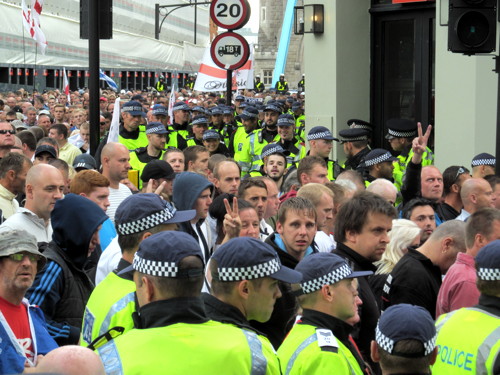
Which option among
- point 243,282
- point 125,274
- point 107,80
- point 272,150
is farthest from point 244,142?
point 107,80

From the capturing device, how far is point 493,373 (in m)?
4.95

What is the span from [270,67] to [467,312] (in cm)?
10428

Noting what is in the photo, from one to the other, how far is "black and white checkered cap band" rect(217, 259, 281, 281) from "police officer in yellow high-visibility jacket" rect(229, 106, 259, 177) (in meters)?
10.3

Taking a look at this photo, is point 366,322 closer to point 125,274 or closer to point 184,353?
point 125,274

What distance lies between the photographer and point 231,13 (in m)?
13.8

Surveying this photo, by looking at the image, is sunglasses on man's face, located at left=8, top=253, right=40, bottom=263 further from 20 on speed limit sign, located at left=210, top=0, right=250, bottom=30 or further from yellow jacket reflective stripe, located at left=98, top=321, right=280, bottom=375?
20 on speed limit sign, located at left=210, top=0, right=250, bottom=30

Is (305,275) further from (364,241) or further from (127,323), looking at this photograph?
(364,241)

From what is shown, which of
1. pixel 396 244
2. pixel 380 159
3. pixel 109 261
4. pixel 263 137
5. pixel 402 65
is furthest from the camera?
pixel 402 65

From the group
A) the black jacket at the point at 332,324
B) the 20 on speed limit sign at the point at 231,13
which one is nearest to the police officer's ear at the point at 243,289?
the black jacket at the point at 332,324

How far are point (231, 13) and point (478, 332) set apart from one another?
30.5 ft

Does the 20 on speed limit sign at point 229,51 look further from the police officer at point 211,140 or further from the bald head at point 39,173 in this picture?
the bald head at point 39,173

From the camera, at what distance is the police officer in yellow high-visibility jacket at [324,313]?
4684 millimetres

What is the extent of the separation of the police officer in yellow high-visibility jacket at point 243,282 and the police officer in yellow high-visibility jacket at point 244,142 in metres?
10.3


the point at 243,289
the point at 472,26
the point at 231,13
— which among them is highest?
the point at 231,13
